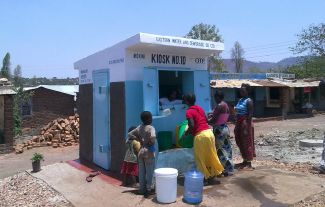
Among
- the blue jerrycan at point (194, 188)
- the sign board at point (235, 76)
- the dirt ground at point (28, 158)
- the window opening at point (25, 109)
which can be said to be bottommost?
the dirt ground at point (28, 158)

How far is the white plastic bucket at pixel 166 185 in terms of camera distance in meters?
4.05

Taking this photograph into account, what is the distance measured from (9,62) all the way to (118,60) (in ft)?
158

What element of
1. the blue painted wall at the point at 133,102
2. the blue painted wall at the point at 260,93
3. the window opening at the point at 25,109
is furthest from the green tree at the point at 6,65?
the blue painted wall at the point at 133,102

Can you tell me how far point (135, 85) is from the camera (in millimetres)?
5516

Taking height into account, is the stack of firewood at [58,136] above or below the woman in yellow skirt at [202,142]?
below

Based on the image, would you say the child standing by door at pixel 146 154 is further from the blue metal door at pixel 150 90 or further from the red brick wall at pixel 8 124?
the red brick wall at pixel 8 124

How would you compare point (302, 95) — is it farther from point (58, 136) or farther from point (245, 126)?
point (245, 126)

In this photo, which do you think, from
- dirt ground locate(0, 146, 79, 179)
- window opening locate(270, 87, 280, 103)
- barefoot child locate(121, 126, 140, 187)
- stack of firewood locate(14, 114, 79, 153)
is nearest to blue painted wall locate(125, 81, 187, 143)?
barefoot child locate(121, 126, 140, 187)

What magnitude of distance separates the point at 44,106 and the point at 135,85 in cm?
1502

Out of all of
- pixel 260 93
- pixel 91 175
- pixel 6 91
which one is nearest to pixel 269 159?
pixel 91 175

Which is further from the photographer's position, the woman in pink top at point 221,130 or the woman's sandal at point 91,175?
the woman's sandal at point 91,175

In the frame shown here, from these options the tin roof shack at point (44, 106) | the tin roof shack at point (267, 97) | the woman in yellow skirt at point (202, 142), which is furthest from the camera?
the tin roof shack at point (267, 97)

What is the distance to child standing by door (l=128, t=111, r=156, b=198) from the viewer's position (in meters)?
4.39

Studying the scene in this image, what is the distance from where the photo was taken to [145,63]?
222 inches
